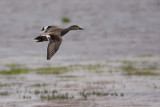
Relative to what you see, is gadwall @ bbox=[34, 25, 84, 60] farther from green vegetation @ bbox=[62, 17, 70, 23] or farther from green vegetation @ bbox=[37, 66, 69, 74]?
green vegetation @ bbox=[62, 17, 70, 23]

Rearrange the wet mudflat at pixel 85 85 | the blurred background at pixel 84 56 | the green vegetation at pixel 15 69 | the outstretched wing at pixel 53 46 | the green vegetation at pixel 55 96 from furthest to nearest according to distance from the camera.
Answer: the green vegetation at pixel 15 69 → the blurred background at pixel 84 56 → the green vegetation at pixel 55 96 → the wet mudflat at pixel 85 85 → the outstretched wing at pixel 53 46

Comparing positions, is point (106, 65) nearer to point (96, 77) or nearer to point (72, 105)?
point (96, 77)

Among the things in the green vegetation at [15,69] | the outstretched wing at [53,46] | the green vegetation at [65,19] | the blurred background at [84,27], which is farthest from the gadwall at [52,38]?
the green vegetation at [65,19]

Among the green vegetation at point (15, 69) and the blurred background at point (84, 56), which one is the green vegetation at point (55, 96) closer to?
the blurred background at point (84, 56)

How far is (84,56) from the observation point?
86.3 feet

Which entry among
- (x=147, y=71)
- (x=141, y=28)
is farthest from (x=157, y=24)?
(x=147, y=71)

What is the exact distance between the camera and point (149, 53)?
26.7m

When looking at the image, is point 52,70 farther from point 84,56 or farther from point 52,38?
point 52,38

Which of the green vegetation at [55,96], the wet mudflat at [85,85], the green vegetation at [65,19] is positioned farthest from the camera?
the green vegetation at [65,19]

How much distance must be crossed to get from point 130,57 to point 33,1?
1442 cm

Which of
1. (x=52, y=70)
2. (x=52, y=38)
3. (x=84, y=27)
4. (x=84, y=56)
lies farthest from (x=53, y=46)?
(x=84, y=27)

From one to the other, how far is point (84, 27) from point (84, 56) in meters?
6.98

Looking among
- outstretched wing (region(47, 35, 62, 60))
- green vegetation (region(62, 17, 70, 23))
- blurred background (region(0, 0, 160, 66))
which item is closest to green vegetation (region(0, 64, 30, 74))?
blurred background (region(0, 0, 160, 66))

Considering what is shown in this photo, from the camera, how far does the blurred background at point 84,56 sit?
1596cm
